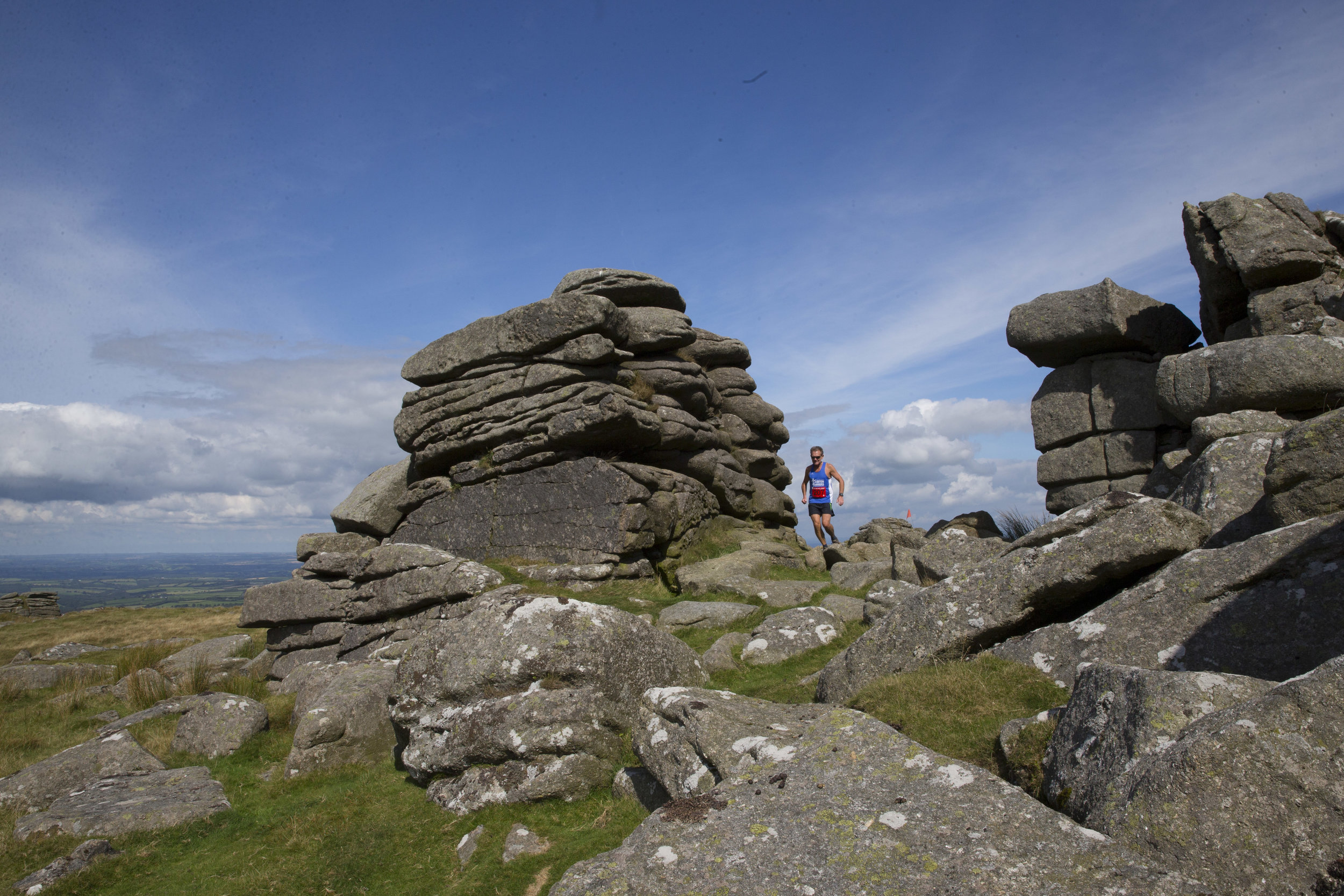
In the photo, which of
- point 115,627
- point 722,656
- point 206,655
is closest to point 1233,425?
point 722,656

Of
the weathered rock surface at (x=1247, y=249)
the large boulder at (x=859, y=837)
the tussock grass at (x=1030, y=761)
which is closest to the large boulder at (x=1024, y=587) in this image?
the tussock grass at (x=1030, y=761)

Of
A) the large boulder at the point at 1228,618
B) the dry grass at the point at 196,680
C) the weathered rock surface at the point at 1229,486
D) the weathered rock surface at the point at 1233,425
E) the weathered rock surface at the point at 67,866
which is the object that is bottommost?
the weathered rock surface at the point at 67,866

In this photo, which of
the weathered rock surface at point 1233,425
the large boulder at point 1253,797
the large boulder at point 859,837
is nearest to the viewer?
the large boulder at point 1253,797

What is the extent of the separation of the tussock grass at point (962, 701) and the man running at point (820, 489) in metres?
17.9

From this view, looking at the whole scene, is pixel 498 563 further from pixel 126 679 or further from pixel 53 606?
pixel 53 606

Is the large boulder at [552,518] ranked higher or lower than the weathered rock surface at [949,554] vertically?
higher

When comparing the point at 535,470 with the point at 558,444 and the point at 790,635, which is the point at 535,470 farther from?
the point at 790,635

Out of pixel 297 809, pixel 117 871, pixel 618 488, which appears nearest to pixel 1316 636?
pixel 297 809

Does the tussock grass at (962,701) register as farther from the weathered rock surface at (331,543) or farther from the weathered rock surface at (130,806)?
the weathered rock surface at (331,543)

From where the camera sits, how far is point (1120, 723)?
5430 mm

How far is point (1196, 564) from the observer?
27.3ft

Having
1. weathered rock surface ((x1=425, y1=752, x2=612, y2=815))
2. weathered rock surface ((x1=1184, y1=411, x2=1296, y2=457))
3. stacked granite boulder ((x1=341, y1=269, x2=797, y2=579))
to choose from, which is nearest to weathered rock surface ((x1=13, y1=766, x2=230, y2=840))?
weathered rock surface ((x1=425, y1=752, x2=612, y2=815))

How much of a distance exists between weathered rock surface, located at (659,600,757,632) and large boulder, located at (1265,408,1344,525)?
10227 mm

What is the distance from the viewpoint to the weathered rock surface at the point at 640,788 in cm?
802
